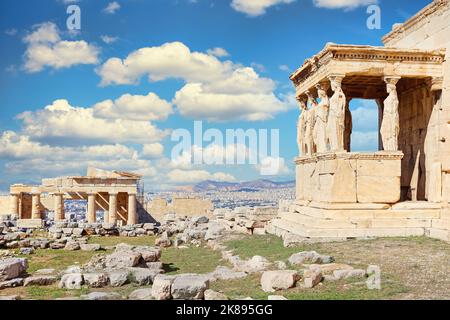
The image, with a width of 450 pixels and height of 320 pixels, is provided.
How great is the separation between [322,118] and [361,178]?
2.28 meters

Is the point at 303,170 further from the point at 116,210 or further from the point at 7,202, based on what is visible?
the point at 7,202

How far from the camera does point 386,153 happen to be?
14.3 metres

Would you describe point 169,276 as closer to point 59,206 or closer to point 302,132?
point 302,132

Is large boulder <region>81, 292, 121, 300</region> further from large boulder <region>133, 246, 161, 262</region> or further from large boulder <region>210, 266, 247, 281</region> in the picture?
large boulder <region>133, 246, 161, 262</region>

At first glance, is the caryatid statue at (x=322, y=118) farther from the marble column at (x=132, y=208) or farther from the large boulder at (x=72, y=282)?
the marble column at (x=132, y=208)

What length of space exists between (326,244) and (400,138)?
6.68 metres

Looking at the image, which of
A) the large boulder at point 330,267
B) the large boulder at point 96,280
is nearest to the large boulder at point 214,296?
the large boulder at point 330,267

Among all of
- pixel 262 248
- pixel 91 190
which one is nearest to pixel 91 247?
pixel 262 248

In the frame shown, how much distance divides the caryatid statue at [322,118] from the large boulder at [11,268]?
857cm

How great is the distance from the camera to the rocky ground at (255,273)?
8.30 meters

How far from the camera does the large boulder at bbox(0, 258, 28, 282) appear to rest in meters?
10.9
